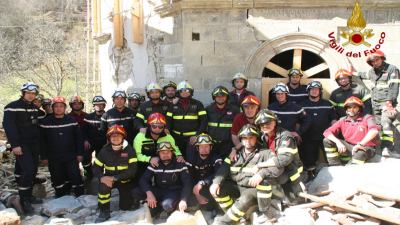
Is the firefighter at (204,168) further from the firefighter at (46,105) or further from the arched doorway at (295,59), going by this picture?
the firefighter at (46,105)

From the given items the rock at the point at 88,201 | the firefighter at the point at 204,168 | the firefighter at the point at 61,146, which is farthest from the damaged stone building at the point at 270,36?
the rock at the point at 88,201

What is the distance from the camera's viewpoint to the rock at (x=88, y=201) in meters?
6.45

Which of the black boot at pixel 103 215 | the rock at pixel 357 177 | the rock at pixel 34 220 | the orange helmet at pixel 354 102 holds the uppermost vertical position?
the orange helmet at pixel 354 102

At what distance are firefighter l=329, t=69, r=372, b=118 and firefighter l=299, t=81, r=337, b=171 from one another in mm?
169

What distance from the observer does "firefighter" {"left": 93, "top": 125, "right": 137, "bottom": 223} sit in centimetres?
605

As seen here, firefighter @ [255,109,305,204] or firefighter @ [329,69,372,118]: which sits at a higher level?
firefighter @ [329,69,372,118]

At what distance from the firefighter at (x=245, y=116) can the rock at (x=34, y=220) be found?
3.07 meters

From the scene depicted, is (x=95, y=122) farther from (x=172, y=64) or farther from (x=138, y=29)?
(x=138, y=29)

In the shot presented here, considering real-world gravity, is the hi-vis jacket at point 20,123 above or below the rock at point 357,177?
above

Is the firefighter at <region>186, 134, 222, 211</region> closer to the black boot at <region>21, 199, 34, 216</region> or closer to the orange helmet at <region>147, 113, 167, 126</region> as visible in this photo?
the orange helmet at <region>147, 113, 167, 126</region>

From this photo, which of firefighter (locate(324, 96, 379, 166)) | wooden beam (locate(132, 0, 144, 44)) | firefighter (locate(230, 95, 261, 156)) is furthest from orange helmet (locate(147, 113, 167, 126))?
wooden beam (locate(132, 0, 144, 44))

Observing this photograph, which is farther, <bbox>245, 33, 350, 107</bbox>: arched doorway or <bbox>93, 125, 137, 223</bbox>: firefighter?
<bbox>245, 33, 350, 107</bbox>: arched doorway

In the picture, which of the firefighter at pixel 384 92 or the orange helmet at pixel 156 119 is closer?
the orange helmet at pixel 156 119

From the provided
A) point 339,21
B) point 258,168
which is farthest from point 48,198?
point 339,21
